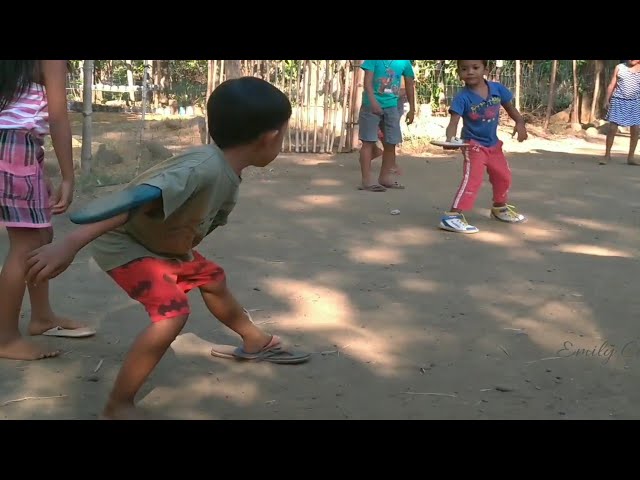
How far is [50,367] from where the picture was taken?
125 inches

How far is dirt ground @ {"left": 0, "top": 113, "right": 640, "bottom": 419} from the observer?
2906 millimetres

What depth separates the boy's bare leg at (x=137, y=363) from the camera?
2.62 meters

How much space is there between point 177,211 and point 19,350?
110cm

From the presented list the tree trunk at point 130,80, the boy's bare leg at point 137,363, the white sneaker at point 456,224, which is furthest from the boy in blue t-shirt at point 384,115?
the tree trunk at point 130,80

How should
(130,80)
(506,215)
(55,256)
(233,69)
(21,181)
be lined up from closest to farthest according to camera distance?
(55,256) → (21,181) → (506,215) → (233,69) → (130,80)

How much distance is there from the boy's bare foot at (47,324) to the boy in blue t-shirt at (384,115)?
427 centimetres

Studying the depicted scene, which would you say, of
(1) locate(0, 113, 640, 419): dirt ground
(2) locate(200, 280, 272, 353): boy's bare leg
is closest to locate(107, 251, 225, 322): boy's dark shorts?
(2) locate(200, 280, 272, 353): boy's bare leg

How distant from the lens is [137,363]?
8.63 feet

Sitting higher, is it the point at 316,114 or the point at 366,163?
the point at 316,114

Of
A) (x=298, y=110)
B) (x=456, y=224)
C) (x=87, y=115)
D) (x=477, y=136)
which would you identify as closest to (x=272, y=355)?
(x=456, y=224)

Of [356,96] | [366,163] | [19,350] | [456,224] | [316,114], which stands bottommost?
[19,350]

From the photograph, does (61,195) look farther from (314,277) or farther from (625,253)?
(625,253)

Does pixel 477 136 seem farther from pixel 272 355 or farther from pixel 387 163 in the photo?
pixel 272 355

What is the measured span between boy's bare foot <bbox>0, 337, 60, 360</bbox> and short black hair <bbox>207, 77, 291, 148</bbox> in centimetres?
125
